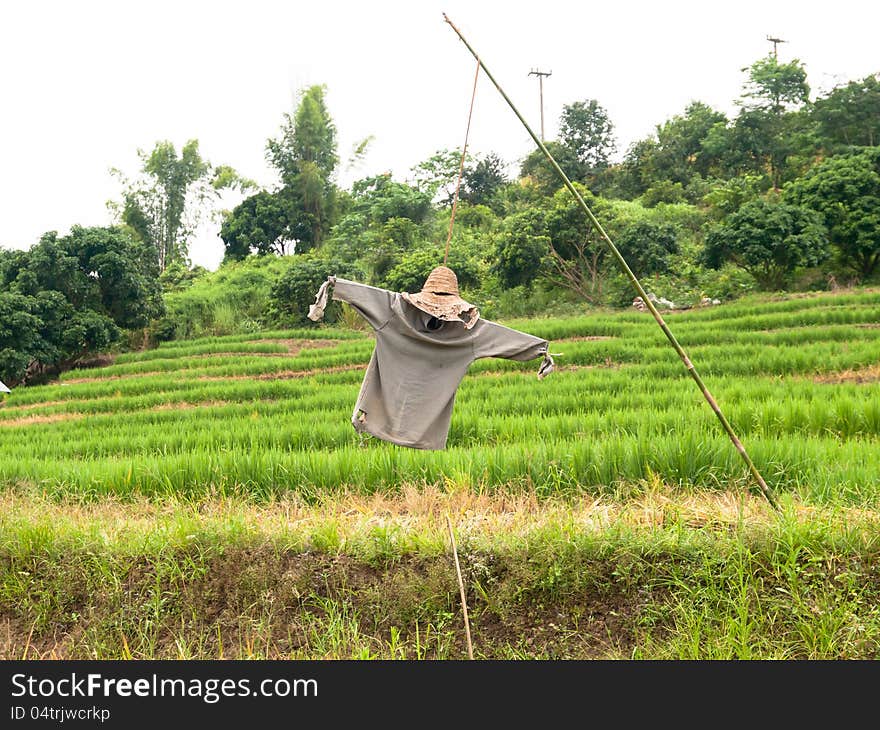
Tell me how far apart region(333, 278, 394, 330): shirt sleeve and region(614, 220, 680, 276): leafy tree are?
14488 mm

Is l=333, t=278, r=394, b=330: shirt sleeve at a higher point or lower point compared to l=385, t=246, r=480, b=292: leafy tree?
lower

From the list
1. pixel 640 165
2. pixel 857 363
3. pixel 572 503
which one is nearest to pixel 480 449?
pixel 572 503

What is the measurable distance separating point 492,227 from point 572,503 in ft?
67.6

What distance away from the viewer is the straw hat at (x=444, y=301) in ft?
11.7

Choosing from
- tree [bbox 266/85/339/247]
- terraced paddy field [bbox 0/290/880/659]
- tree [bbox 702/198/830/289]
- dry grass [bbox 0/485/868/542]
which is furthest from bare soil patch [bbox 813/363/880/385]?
tree [bbox 266/85/339/247]

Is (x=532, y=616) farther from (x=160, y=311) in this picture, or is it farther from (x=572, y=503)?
(x=160, y=311)

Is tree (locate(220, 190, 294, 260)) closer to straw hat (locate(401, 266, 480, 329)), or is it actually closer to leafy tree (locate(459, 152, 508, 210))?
leafy tree (locate(459, 152, 508, 210))

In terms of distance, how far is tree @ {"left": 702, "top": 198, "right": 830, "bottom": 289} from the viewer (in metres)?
15.6

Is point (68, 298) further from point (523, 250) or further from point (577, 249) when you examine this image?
point (577, 249)

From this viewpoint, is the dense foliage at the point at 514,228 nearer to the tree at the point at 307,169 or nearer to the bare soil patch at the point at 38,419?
the tree at the point at 307,169

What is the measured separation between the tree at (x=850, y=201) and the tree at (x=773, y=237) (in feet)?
1.61

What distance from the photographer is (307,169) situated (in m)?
27.5

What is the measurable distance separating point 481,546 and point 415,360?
101 cm

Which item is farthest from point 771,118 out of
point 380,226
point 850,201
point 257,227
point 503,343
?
point 503,343
